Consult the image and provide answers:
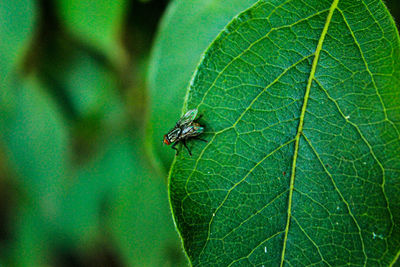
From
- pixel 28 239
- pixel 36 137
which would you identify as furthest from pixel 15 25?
pixel 28 239

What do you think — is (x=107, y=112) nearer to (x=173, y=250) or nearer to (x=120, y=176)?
(x=120, y=176)

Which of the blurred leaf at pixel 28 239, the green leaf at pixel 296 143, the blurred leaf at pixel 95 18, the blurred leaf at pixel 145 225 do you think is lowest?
the blurred leaf at pixel 145 225

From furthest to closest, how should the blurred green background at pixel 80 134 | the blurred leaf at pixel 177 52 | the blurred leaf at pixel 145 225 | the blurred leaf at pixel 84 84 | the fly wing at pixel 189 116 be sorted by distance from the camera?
the blurred leaf at pixel 84 84 → the blurred leaf at pixel 145 225 → the blurred green background at pixel 80 134 → the blurred leaf at pixel 177 52 → the fly wing at pixel 189 116

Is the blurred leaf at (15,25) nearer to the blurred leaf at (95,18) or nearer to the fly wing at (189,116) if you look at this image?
the blurred leaf at (95,18)

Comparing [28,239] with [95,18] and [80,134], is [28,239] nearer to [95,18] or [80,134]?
[80,134]

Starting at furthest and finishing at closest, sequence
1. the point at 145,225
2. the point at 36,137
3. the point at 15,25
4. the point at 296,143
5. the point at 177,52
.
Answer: the point at 36,137 → the point at 145,225 → the point at 15,25 → the point at 177,52 → the point at 296,143

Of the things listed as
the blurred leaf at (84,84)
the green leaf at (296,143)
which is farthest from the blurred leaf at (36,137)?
the green leaf at (296,143)

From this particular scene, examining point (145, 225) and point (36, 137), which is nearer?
point (145, 225)
